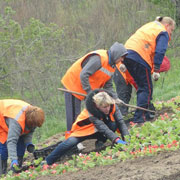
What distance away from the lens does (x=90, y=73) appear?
611 centimetres

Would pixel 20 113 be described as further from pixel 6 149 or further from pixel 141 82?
pixel 141 82

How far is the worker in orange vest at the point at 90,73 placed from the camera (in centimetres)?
611

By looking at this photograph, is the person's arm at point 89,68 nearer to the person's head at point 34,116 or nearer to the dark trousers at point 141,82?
the dark trousers at point 141,82

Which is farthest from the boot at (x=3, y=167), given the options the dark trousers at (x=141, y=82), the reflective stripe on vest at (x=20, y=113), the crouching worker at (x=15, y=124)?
the dark trousers at (x=141, y=82)

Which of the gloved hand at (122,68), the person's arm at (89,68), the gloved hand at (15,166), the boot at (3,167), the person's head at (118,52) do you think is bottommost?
the boot at (3,167)

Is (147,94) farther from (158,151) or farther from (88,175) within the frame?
(88,175)

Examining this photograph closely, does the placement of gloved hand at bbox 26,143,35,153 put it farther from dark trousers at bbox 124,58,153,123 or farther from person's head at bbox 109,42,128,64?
dark trousers at bbox 124,58,153,123

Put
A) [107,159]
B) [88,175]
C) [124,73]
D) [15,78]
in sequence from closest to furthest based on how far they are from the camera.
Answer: [88,175]
[107,159]
[124,73]
[15,78]

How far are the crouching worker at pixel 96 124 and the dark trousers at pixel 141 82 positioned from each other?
1219 millimetres

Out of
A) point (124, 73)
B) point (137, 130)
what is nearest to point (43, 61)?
point (124, 73)

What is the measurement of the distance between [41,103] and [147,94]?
449 cm

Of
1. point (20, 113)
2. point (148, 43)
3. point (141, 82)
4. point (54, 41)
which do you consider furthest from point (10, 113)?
point (54, 41)

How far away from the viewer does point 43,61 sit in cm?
1095

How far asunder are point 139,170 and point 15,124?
205 centimetres
